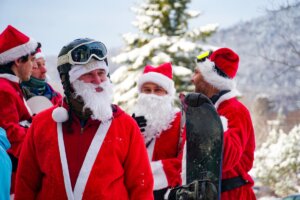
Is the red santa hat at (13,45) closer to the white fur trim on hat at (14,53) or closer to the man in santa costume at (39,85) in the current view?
the white fur trim on hat at (14,53)

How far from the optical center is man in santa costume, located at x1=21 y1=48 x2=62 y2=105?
15.3ft

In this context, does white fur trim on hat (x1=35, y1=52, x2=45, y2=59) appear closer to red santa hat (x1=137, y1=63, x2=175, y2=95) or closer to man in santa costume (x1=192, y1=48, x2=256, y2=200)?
red santa hat (x1=137, y1=63, x2=175, y2=95)

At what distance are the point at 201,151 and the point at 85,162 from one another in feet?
3.99

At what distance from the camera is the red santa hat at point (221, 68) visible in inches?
163

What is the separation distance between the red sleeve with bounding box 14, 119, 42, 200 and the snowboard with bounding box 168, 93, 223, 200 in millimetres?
1101

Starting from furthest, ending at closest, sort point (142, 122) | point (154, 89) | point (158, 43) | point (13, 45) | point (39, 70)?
point (158, 43), point (39, 70), point (154, 89), point (142, 122), point (13, 45)

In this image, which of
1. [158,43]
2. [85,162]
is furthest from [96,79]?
[158,43]

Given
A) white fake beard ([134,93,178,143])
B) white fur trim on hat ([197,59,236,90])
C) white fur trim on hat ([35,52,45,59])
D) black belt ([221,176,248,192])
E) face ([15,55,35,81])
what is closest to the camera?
black belt ([221,176,248,192])

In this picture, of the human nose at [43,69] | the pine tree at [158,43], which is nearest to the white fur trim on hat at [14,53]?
the human nose at [43,69]

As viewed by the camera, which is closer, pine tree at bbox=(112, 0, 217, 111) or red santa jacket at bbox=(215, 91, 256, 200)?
red santa jacket at bbox=(215, 91, 256, 200)

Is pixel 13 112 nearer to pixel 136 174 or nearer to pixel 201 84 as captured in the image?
pixel 136 174

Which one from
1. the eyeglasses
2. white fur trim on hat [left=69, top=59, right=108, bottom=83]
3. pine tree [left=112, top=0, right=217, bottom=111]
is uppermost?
the eyeglasses

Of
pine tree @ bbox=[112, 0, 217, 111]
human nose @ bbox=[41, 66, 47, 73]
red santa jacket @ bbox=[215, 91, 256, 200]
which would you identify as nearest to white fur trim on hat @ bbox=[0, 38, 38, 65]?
human nose @ bbox=[41, 66, 47, 73]

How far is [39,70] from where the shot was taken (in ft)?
16.5
